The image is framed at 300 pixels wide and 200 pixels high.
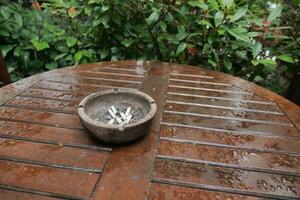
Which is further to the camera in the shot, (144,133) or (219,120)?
(219,120)

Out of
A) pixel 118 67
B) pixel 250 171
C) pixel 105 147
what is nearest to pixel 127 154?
pixel 105 147

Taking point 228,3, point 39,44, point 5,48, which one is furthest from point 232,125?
point 5,48

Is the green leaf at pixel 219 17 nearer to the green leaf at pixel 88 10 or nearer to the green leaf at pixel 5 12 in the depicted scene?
the green leaf at pixel 88 10

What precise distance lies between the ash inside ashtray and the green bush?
1.11 metres

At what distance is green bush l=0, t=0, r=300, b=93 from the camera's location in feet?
7.26

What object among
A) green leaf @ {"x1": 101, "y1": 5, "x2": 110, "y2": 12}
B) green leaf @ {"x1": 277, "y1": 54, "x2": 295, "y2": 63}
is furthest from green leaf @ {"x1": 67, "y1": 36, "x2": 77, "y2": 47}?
green leaf @ {"x1": 277, "y1": 54, "x2": 295, "y2": 63}

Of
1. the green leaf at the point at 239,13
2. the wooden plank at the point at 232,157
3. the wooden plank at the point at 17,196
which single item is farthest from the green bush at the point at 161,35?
the wooden plank at the point at 17,196

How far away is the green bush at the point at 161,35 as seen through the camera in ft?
7.26

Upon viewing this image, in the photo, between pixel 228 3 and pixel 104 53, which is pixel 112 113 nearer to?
pixel 228 3

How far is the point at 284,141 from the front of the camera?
3.85 ft

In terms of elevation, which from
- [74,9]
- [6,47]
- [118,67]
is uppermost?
[74,9]

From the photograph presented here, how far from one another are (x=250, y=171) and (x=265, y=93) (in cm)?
72

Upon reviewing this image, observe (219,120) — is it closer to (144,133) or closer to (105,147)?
(144,133)

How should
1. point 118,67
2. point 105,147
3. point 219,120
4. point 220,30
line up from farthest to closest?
point 220,30 → point 118,67 → point 219,120 → point 105,147
